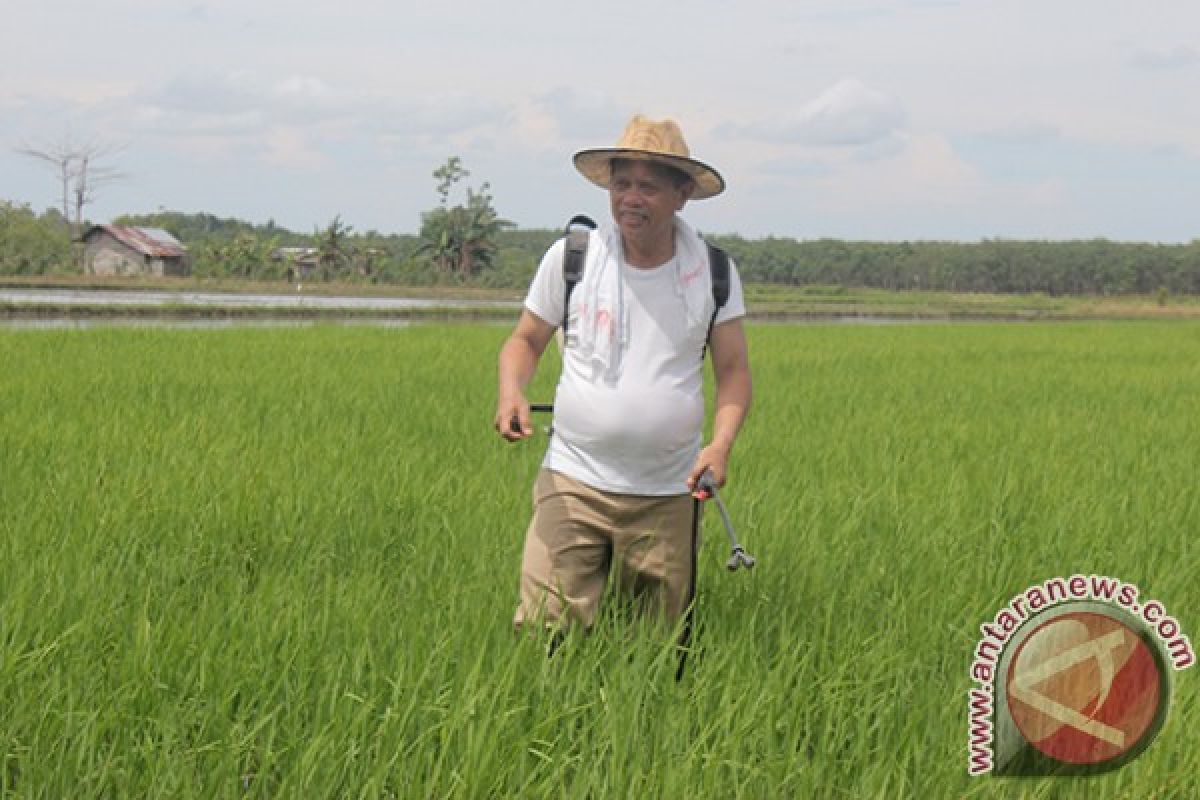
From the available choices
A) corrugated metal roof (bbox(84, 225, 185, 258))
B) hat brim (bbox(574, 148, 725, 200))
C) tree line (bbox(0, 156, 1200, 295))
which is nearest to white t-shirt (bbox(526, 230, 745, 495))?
hat brim (bbox(574, 148, 725, 200))

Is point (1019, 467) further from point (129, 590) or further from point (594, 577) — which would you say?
point (129, 590)

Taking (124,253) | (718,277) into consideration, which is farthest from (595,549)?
(124,253)

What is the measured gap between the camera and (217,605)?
2.36 m

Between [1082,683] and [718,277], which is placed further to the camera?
[718,277]

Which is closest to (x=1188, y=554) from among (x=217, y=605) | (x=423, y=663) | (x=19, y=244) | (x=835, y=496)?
(x=835, y=496)

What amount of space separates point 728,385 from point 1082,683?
92 centimetres

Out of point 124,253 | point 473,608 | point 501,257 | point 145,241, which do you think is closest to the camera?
point 473,608

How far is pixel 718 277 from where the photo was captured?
2197mm

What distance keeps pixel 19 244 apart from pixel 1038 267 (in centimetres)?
6523

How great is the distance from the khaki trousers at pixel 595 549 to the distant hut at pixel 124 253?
147 feet

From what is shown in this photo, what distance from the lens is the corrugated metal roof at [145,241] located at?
44.5 m

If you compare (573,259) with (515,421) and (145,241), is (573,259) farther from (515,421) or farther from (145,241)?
(145,241)

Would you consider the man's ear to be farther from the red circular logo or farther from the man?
the red circular logo
